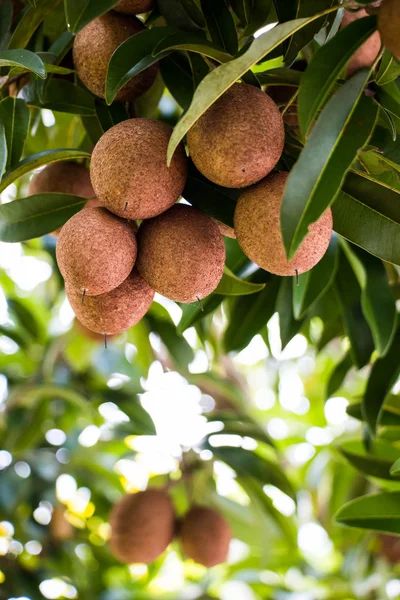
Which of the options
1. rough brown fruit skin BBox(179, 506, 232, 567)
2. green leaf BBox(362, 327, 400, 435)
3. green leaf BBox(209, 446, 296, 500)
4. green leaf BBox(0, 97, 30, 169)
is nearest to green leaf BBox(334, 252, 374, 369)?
green leaf BBox(362, 327, 400, 435)

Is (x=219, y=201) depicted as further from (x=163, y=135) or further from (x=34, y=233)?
(x=34, y=233)

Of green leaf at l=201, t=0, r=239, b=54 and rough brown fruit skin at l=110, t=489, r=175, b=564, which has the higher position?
green leaf at l=201, t=0, r=239, b=54

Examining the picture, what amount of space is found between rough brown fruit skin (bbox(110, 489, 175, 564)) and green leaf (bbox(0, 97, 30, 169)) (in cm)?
103

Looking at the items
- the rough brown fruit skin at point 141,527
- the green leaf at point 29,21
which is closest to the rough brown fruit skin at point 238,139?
the green leaf at point 29,21

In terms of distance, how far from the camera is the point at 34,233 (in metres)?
0.97

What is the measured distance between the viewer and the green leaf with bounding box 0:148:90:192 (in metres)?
0.89

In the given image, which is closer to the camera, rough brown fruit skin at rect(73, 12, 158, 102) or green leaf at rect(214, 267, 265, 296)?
rough brown fruit skin at rect(73, 12, 158, 102)

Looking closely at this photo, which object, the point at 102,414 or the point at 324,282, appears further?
the point at 102,414

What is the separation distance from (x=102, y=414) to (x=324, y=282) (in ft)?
4.09

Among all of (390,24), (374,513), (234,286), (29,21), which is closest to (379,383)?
(374,513)

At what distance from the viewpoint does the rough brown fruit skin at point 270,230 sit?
2.57 ft

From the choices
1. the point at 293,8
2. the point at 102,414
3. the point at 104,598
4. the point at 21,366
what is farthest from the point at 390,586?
the point at 293,8

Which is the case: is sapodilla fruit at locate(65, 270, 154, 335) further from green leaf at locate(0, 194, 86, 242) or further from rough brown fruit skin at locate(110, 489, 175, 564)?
rough brown fruit skin at locate(110, 489, 175, 564)

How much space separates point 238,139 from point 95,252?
21 cm
